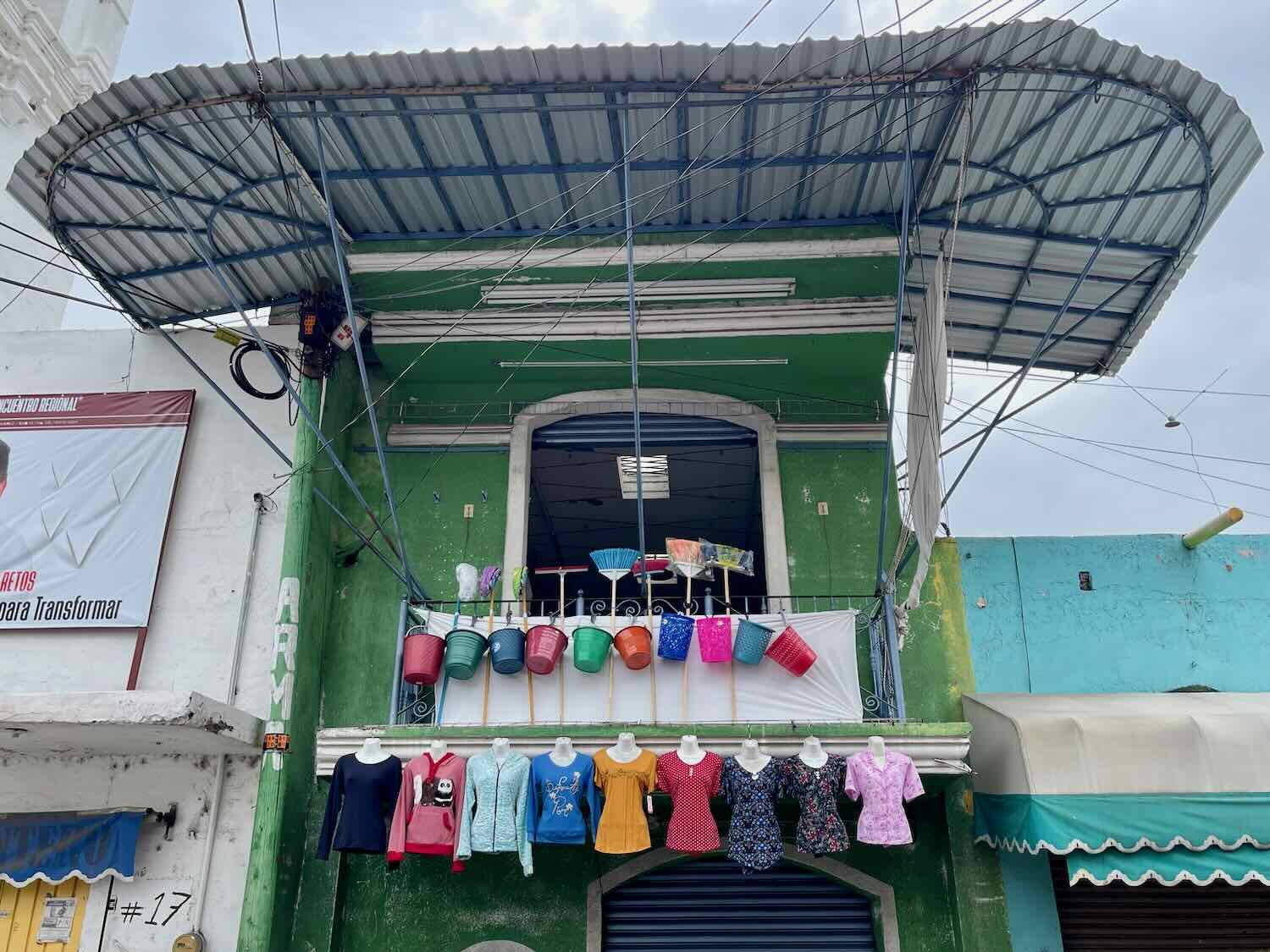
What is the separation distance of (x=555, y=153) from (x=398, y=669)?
14.5 ft

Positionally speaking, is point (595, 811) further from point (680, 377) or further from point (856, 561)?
point (680, 377)

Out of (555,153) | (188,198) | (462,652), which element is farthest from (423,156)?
(462,652)

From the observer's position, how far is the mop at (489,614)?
8414 mm

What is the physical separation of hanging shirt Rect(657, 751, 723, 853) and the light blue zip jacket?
3.27 feet

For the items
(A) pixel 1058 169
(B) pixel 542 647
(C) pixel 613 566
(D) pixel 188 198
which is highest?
(D) pixel 188 198

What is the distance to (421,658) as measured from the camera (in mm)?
8273

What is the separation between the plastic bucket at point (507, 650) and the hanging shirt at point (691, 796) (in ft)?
4.89

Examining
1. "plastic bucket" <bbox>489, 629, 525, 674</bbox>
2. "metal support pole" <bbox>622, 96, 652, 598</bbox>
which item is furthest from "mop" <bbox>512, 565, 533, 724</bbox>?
"metal support pole" <bbox>622, 96, 652, 598</bbox>

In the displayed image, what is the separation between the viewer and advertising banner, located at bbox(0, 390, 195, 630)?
9492mm

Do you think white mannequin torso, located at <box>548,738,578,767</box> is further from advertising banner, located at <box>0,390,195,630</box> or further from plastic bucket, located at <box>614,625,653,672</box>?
advertising banner, located at <box>0,390,195,630</box>

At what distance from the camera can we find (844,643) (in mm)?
8516

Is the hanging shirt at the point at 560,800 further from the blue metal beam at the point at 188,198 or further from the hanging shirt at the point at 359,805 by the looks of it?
the blue metal beam at the point at 188,198

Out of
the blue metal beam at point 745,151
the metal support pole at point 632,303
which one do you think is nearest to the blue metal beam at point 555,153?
the metal support pole at point 632,303

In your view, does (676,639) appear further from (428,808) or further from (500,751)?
(428,808)
